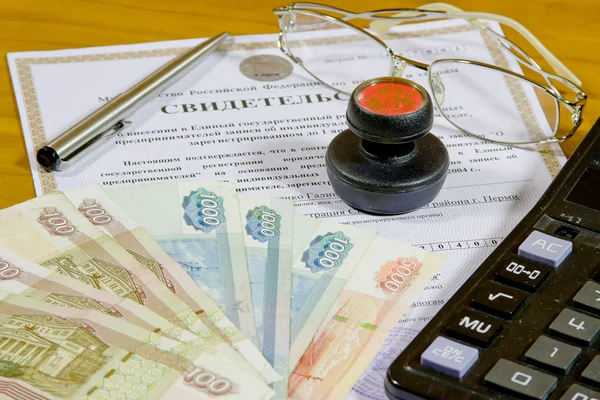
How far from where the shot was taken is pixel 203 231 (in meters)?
0.58

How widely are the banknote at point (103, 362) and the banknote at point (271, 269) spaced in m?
0.03

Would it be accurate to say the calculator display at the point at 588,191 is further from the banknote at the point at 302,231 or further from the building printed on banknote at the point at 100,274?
the building printed on banknote at the point at 100,274

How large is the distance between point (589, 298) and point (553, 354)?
0.05 metres

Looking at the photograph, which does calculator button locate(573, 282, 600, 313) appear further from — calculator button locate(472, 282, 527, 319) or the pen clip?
the pen clip

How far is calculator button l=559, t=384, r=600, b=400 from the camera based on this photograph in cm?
43

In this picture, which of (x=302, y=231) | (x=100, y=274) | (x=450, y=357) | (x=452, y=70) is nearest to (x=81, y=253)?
(x=100, y=274)

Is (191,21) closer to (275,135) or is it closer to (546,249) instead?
(275,135)

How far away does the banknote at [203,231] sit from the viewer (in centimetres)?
53

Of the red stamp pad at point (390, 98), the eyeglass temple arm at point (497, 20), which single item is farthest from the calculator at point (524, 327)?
the eyeglass temple arm at point (497, 20)

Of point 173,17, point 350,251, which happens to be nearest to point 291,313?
point 350,251

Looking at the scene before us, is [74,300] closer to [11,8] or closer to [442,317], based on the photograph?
[442,317]

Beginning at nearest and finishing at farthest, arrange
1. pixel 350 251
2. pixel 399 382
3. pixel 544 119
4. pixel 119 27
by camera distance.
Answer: pixel 399 382 → pixel 350 251 → pixel 544 119 → pixel 119 27

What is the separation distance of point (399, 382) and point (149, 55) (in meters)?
0.43

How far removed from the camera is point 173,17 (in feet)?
2.71
